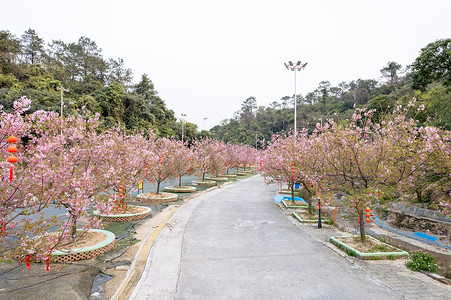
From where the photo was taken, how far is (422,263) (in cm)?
717

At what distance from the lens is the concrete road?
581 cm

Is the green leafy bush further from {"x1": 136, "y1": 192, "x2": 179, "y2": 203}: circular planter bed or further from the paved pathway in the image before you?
{"x1": 136, "y1": 192, "x2": 179, "y2": 203}: circular planter bed

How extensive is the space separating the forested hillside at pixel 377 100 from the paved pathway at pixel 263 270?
5.41m

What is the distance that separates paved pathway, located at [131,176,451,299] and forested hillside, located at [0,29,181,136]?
1104 inches

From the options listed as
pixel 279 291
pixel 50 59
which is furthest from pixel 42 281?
pixel 50 59

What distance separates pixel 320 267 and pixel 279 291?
1992mm

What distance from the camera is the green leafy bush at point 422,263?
7086 mm

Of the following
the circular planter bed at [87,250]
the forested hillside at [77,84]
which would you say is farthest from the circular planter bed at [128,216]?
the forested hillside at [77,84]

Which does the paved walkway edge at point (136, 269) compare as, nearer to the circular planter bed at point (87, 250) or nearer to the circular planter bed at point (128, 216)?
the circular planter bed at point (87, 250)

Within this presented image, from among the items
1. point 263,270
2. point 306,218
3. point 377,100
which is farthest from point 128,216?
point 377,100

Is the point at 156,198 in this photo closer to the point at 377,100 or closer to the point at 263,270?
the point at 263,270

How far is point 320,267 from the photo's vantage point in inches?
285

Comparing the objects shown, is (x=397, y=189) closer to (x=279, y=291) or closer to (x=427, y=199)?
(x=279, y=291)

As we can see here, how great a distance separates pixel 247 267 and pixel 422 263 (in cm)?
486
